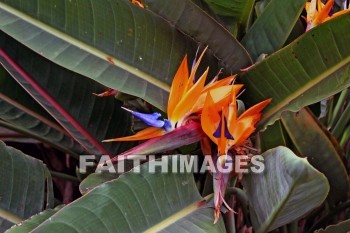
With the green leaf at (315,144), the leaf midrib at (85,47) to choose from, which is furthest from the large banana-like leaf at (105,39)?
the green leaf at (315,144)

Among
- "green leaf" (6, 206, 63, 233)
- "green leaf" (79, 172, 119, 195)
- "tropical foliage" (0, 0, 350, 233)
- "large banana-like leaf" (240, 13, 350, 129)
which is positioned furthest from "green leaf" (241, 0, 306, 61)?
"green leaf" (6, 206, 63, 233)

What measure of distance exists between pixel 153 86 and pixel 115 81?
0.07 meters

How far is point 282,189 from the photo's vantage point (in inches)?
30.9

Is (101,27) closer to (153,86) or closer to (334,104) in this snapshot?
(153,86)

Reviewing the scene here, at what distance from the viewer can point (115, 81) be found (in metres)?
0.89

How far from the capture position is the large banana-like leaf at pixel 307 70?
0.85 m

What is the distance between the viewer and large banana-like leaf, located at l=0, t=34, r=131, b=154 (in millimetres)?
1012

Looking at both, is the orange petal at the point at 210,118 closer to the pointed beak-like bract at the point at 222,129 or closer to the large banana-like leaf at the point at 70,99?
the pointed beak-like bract at the point at 222,129

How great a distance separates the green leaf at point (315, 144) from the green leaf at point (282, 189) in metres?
0.10

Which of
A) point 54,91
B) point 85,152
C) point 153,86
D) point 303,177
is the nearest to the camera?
point 303,177

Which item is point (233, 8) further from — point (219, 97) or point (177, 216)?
point (177, 216)

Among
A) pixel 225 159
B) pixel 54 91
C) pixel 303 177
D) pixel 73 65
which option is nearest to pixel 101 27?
pixel 73 65

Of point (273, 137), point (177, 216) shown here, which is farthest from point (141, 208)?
point (273, 137)

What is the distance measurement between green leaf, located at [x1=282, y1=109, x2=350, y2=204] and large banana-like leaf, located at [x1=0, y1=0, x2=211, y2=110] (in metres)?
0.21
